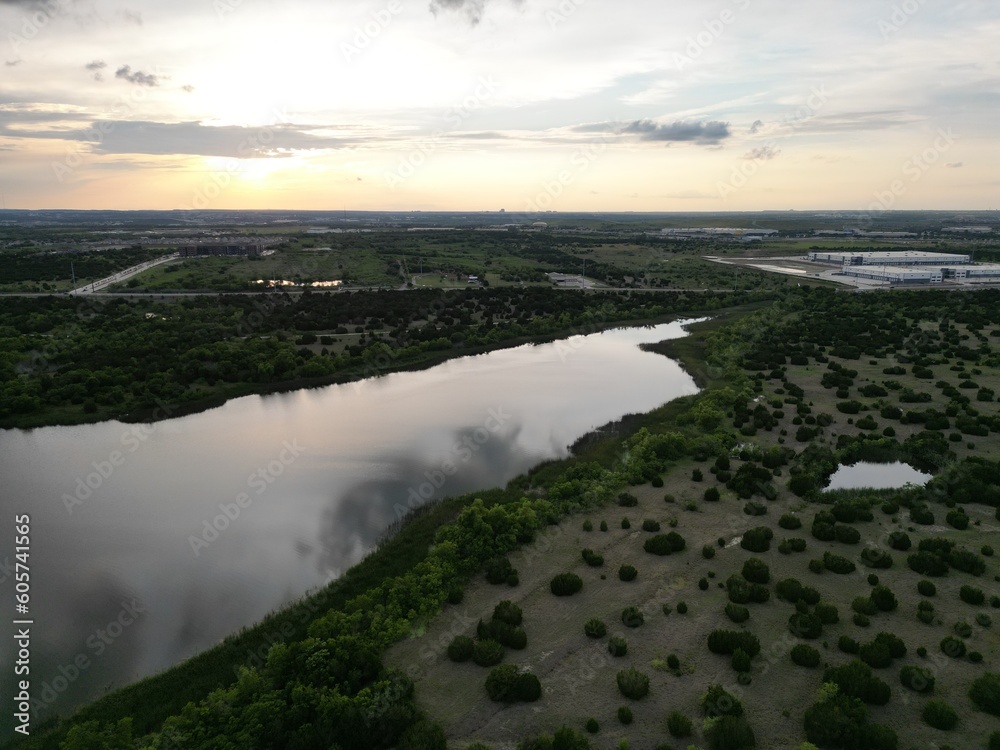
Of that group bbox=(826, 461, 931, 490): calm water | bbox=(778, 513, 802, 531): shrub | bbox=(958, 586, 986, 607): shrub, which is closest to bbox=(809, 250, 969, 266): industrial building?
bbox=(826, 461, 931, 490): calm water

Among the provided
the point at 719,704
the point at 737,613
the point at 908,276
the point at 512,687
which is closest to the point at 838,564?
the point at 737,613

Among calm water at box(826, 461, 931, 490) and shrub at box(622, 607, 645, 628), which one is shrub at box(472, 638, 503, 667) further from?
calm water at box(826, 461, 931, 490)

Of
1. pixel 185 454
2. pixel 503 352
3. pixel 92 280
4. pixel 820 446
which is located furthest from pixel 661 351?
pixel 92 280

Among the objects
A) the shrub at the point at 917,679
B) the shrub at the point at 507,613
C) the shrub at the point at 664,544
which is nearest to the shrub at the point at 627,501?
the shrub at the point at 664,544

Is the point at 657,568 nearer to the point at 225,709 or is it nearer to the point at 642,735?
the point at 642,735

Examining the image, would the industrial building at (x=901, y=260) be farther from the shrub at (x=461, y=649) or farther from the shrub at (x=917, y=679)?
the shrub at (x=461, y=649)

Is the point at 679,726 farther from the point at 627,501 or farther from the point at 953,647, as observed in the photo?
the point at 627,501
